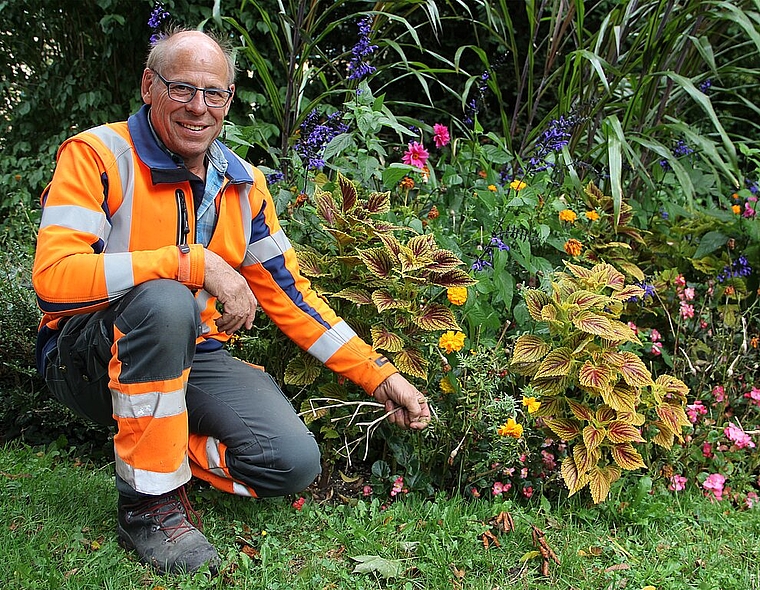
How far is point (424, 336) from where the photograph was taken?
7.44 ft

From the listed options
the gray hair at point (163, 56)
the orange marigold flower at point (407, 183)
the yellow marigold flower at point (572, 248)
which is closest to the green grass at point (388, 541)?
the yellow marigold flower at point (572, 248)

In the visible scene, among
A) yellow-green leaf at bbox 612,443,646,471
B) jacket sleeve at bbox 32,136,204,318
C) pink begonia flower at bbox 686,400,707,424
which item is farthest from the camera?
pink begonia flower at bbox 686,400,707,424

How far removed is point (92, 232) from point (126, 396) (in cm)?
40

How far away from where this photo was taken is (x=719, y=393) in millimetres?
2641

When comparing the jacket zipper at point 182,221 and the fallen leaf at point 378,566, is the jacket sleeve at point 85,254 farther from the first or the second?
the fallen leaf at point 378,566

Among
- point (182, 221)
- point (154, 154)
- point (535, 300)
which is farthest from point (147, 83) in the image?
point (535, 300)

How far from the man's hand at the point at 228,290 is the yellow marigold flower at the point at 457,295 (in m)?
Result: 0.60

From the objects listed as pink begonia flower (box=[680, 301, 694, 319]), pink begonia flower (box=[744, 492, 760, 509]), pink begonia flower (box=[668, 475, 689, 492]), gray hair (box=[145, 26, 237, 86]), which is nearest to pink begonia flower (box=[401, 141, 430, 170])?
gray hair (box=[145, 26, 237, 86])

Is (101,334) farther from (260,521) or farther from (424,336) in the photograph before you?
(424,336)

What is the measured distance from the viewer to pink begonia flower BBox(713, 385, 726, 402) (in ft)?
8.65

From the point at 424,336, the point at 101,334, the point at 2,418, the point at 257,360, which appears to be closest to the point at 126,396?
the point at 101,334

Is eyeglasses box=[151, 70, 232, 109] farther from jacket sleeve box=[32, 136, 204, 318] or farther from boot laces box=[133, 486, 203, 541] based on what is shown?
boot laces box=[133, 486, 203, 541]

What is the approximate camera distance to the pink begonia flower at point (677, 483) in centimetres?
245

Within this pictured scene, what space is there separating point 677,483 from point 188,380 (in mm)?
1614
